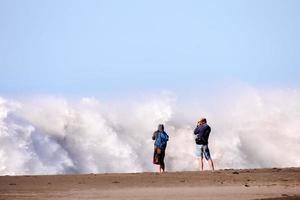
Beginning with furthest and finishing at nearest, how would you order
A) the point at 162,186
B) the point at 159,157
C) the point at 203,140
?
1. the point at 159,157
2. the point at 203,140
3. the point at 162,186

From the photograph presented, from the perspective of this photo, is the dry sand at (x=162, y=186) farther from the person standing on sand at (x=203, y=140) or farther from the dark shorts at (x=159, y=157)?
the dark shorts at (x=159, y=157)

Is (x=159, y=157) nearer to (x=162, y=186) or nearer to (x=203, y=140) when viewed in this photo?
(x=203, y=140)

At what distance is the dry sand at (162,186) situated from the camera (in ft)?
A: 37.6

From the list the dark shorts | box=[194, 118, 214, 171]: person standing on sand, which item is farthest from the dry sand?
the dark shorts

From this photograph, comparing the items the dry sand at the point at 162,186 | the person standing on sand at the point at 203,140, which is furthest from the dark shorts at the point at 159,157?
the dry sand at the point at 162,186

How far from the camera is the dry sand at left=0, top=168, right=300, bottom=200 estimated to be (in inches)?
451

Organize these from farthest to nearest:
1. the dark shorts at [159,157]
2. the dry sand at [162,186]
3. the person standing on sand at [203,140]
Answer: the dark shorts at [159,157]
the person standing on sand at [203,140]
the dry sand at [162,186]

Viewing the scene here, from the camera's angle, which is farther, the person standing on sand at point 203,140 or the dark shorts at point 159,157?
the dark shorts at point 159,157

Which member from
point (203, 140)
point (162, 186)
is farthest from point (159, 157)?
point (162, 186)

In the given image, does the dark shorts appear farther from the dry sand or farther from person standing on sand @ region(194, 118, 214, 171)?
the dry sand

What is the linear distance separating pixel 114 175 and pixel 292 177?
3719 mm

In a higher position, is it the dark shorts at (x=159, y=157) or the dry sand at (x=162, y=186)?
the dark shorts at (x=159, y=157)

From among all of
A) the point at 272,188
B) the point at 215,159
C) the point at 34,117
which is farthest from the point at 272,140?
the point at 272,188

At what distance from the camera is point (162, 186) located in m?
13.7
